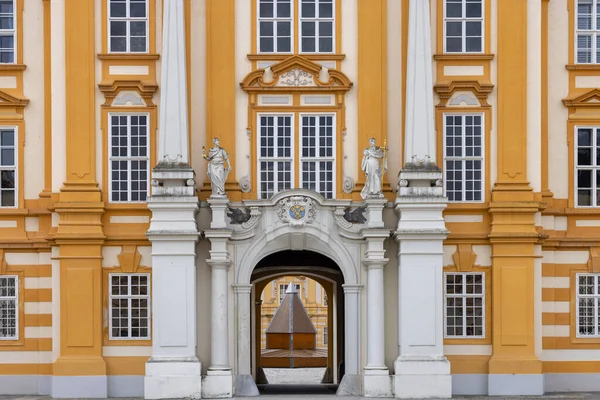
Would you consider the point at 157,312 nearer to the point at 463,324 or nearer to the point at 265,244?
the point at 265,244

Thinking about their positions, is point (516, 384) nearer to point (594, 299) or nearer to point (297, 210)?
point (594, 299)

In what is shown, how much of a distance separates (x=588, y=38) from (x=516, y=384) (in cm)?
990

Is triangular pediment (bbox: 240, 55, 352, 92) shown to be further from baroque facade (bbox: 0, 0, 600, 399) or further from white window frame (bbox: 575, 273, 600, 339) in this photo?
white window frame (bbox: 575, 273, 600, 339)

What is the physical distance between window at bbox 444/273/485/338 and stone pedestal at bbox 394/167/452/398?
1.06m

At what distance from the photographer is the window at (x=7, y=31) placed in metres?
36.0

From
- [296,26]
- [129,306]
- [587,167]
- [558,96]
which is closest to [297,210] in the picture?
[296,26]

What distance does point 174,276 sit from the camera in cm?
3369

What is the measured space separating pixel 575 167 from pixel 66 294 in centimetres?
1437

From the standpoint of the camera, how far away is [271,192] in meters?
34.9

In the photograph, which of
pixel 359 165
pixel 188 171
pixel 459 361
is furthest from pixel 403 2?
pixel 459 361

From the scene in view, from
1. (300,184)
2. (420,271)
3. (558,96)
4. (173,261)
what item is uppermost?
(558,96)

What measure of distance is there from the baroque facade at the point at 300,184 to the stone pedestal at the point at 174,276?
5cm

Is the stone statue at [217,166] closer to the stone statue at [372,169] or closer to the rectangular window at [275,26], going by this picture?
the rectangular window at [275,26]

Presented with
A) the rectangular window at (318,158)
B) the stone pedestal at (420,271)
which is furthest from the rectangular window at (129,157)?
the stone pedestal at (420,271)
